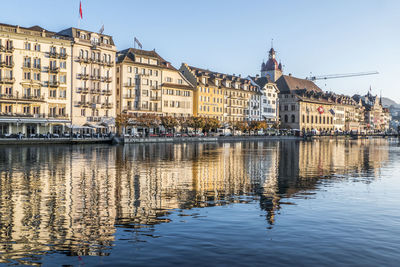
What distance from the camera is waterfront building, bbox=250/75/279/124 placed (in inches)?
5689

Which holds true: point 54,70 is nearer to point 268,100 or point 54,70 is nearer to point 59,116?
point 59,116

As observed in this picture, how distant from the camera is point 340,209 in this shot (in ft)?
55.2

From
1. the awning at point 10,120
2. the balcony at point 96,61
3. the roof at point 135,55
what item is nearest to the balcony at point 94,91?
the balcony at point 96,61

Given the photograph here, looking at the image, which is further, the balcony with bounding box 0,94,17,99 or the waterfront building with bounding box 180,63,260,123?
the waterfront building with bounding box 180,63,260,123

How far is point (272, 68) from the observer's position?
186375 millimetres

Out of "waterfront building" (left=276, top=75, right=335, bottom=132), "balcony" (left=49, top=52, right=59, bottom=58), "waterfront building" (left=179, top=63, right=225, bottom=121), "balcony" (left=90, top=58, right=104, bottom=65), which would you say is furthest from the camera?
"waterfront building" (left=276, top=75, right=335, bottom=132)

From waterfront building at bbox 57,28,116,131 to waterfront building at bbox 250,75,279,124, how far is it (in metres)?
67.0

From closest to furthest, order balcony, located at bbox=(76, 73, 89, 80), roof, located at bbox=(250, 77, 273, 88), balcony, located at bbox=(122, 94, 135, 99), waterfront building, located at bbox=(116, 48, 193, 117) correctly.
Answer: balcony, located at bbox=(76, 73, 89, 80), balcony, located at bbox=(122, 94, 135, 99), waterfront building, located at bbox=(116, 48, 193, 117), roof, located at bbox=(250, 77, 273, 88)

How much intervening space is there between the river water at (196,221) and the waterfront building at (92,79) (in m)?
61.9

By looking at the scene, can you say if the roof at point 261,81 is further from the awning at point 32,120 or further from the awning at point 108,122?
the awning at point 32,120

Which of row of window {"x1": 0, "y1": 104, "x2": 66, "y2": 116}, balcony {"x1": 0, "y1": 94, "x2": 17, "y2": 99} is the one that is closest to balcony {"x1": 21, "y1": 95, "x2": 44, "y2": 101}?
row of window {"x1": 0, "y1": 104, "x2": 66, "y2": 116}

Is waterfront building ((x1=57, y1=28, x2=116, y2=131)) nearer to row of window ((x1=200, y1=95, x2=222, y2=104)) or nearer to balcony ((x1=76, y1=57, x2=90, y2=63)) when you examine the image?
balcony ((x1=76, y1=57, x2=90, y2=63))

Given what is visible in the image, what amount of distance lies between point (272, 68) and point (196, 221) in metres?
178

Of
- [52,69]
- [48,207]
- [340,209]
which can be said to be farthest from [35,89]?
[340,209]
